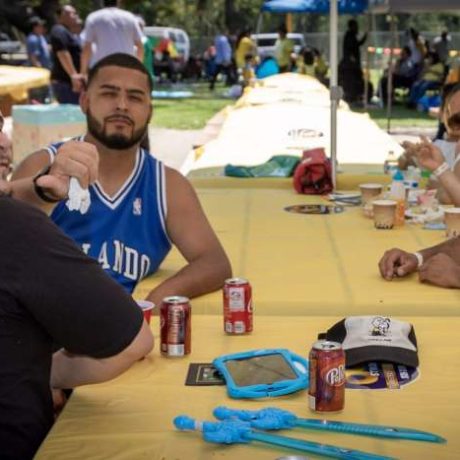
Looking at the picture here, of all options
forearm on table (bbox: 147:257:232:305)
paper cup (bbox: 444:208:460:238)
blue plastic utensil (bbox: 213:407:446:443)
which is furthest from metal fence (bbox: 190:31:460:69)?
blue plastic utensil (bbox: 213:407:446:443)

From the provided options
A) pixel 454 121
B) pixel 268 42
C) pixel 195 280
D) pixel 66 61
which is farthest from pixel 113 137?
pixel 268 42

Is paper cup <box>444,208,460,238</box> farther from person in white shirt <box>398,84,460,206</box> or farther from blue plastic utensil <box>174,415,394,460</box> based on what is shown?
blue plastic utensil <box>174,415,394,460</box>

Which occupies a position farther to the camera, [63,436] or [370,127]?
[370,127]

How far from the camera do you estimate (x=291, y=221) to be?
4930 mm

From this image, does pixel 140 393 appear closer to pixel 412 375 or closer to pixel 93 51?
pixel 412 375

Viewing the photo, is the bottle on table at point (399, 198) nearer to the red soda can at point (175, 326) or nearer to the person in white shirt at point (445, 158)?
the person in white shirt at point (445, 158)

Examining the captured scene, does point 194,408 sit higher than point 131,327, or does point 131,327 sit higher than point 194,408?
point 131,327

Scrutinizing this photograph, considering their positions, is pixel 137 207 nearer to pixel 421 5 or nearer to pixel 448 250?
pixel 448 250

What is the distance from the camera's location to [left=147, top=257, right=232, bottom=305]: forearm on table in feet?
11.2

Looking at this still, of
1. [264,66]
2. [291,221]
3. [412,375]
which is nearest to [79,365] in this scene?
[412,375]

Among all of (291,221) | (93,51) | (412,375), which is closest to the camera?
(412,375)

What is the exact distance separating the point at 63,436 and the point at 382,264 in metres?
1.83

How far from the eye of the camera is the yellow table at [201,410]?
2.03 metres

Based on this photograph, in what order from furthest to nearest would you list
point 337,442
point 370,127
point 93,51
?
point 370,127
point 93,51
point 337,442
